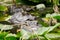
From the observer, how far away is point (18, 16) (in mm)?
1843

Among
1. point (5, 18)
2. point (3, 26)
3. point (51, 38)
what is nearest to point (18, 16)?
point (5, 18)

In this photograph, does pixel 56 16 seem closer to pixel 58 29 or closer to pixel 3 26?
pixel 58 29

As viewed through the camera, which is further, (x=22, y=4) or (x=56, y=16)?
(x=22, y=4)

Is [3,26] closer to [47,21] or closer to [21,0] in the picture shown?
[47,21]

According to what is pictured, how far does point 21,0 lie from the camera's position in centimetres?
247

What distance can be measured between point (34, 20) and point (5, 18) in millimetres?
230

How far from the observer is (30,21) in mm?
1727

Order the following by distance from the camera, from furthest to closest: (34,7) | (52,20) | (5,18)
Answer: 1. (34,7)
2. (5,18)
3. (52,20)

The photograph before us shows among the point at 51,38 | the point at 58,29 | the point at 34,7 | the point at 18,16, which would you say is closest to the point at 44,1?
the point at 34,7

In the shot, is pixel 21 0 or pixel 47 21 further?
pixel 21 0

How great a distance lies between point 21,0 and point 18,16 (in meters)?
0.66

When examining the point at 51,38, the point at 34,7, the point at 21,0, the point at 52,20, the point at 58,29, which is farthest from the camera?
the point at 21,0

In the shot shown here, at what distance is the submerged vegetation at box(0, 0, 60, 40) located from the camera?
1.38 m

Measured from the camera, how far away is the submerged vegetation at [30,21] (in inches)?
54.1
